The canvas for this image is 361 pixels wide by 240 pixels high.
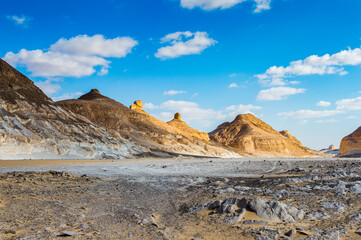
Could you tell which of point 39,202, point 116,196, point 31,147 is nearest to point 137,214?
point 116,196

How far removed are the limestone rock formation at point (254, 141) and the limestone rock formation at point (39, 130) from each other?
57841 millimetres

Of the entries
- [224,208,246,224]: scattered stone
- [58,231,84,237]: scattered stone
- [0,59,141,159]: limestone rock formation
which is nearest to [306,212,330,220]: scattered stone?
[224,208,246,224]: scattered stone

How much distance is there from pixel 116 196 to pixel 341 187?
6.58 metres

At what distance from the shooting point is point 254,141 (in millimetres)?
100438

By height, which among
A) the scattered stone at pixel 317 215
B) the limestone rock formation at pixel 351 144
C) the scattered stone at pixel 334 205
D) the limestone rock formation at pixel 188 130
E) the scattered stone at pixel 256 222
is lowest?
the scattered stone at pixel 256 222

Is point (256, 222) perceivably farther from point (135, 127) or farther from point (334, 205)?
point (135, 127)

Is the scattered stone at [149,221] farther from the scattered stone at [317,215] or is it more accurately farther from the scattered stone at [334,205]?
the scattered stone at [334,205]

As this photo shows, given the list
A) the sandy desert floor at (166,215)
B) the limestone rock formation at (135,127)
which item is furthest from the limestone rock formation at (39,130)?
the sandy desert floor at (166,215)

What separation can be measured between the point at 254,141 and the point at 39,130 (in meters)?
77.1

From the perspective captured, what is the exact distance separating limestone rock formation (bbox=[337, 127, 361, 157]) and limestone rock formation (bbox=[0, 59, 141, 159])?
255 feet

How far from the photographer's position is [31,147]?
3331 centimetres

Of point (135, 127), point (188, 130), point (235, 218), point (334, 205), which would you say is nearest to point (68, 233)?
point (235, 218)

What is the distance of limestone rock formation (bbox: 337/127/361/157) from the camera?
309 feet

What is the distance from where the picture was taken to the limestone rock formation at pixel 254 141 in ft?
318
